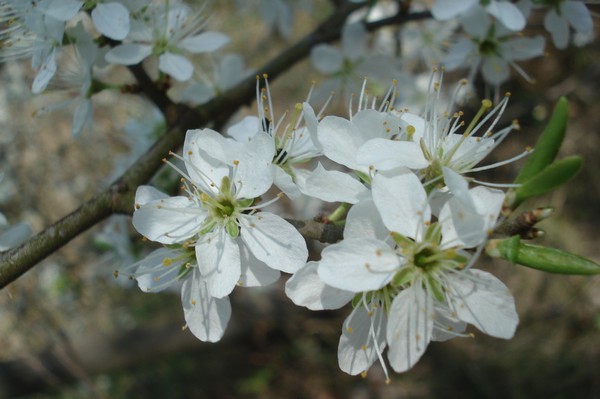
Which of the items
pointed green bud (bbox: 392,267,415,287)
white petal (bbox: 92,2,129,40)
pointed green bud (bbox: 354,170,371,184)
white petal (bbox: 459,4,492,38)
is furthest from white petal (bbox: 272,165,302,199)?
white petal (bbox: 459,4,492,38)

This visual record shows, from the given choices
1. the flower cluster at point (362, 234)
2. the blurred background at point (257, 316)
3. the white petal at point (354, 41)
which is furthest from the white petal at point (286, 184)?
the blurred background at point (257, 316)

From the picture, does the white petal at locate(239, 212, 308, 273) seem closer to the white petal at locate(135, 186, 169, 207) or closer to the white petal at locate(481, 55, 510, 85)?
the white petal at locate(135, 186, 169, 207)

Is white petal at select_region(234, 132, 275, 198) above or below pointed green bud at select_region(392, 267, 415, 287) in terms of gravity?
above

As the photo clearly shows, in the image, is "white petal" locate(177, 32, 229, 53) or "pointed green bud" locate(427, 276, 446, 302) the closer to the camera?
"pointed green bud" locate(427, 276, 446, 302)

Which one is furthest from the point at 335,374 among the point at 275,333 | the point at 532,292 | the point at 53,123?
the point at 53,123

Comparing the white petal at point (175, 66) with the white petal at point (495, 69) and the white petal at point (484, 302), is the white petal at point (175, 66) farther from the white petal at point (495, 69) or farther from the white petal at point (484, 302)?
the white petal at point (495, 69)

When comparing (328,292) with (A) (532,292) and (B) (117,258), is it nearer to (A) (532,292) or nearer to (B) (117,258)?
(B) (117,258)

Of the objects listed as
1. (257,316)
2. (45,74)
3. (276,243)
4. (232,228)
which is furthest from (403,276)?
(257,316)
